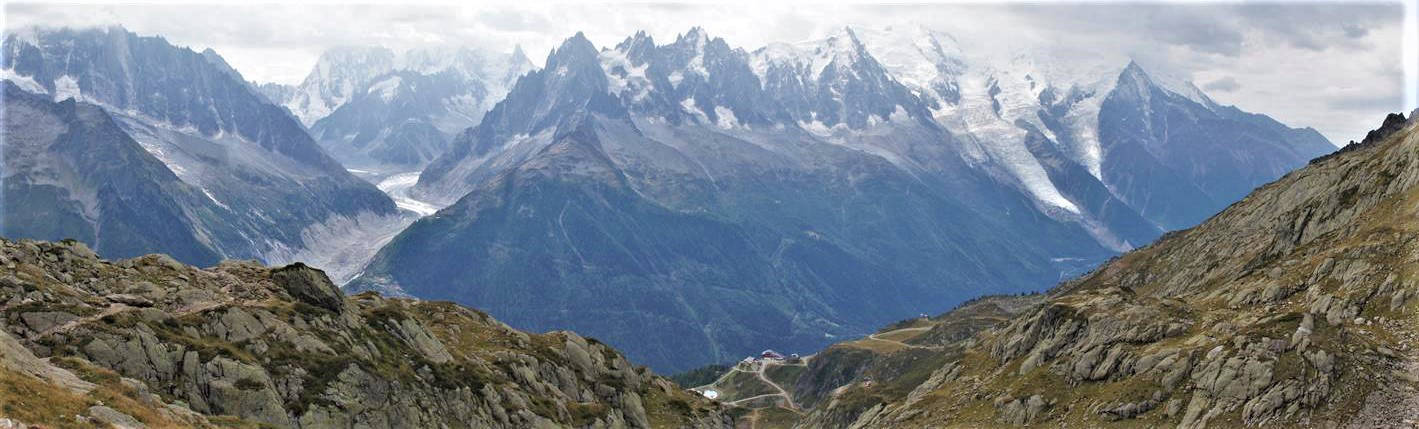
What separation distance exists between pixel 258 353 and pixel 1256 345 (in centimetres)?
10290

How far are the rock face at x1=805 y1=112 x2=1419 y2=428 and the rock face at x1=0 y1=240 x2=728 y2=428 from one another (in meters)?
56.0

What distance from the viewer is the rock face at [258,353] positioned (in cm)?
10350

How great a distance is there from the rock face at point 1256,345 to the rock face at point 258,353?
56.0m

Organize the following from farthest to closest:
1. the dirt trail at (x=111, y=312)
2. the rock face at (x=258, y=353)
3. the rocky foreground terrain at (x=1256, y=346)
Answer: the rocky foreground terrain at (x=1256, y=346), the dirt trail at (x=111, y=312), the rock face at (x=258, y=353)

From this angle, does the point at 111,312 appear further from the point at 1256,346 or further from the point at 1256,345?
the point at 1256,345

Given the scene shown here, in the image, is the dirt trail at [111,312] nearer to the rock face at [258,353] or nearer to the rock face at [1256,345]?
the rock face at [258,353]

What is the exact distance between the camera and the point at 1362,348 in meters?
117

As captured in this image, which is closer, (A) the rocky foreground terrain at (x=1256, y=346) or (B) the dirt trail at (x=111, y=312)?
(B) the dirt trail at (x=111, y=312)

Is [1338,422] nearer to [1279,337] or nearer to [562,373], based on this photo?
[1279,337]

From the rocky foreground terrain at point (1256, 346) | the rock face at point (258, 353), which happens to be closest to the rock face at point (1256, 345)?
the rocky foreground terrain at point (1256, 346)

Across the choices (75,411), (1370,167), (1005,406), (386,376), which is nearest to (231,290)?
(386,376)

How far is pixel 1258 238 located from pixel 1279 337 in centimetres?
7956

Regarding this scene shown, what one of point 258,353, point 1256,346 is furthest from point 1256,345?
point 258,353

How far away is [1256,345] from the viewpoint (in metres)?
123
